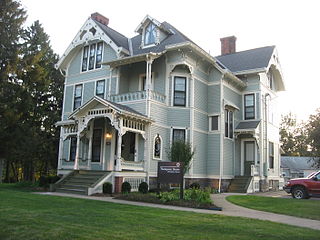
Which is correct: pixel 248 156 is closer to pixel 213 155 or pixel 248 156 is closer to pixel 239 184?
pixel 239 184

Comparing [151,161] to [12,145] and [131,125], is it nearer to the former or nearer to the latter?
[131,125]

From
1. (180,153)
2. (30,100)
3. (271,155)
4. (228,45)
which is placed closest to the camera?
(180,153)

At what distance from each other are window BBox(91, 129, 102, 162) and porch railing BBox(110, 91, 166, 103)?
2.34 metres

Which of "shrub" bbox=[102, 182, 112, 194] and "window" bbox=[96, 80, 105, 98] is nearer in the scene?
"shrub" bbox=[102, 182, 112, 194]

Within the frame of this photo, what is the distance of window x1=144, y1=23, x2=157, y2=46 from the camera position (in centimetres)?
2306

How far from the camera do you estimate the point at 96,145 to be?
2159cm

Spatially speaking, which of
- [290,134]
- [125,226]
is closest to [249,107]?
[125,226]

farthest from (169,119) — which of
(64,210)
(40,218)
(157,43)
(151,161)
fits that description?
(40,218)

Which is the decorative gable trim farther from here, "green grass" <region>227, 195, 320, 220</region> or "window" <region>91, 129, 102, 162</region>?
"green grass" <region>227, 195, 320, 220</region>

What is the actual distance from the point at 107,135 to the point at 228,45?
53.7 feet

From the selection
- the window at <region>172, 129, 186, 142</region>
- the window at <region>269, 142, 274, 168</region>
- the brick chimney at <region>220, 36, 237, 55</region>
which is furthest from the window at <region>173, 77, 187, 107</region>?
the brick chimney at <region>220, 36, 237, 55</region>

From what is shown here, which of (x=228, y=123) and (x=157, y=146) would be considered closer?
(x=157, y=146)

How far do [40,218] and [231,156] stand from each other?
687 inches

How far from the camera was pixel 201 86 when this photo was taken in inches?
892
